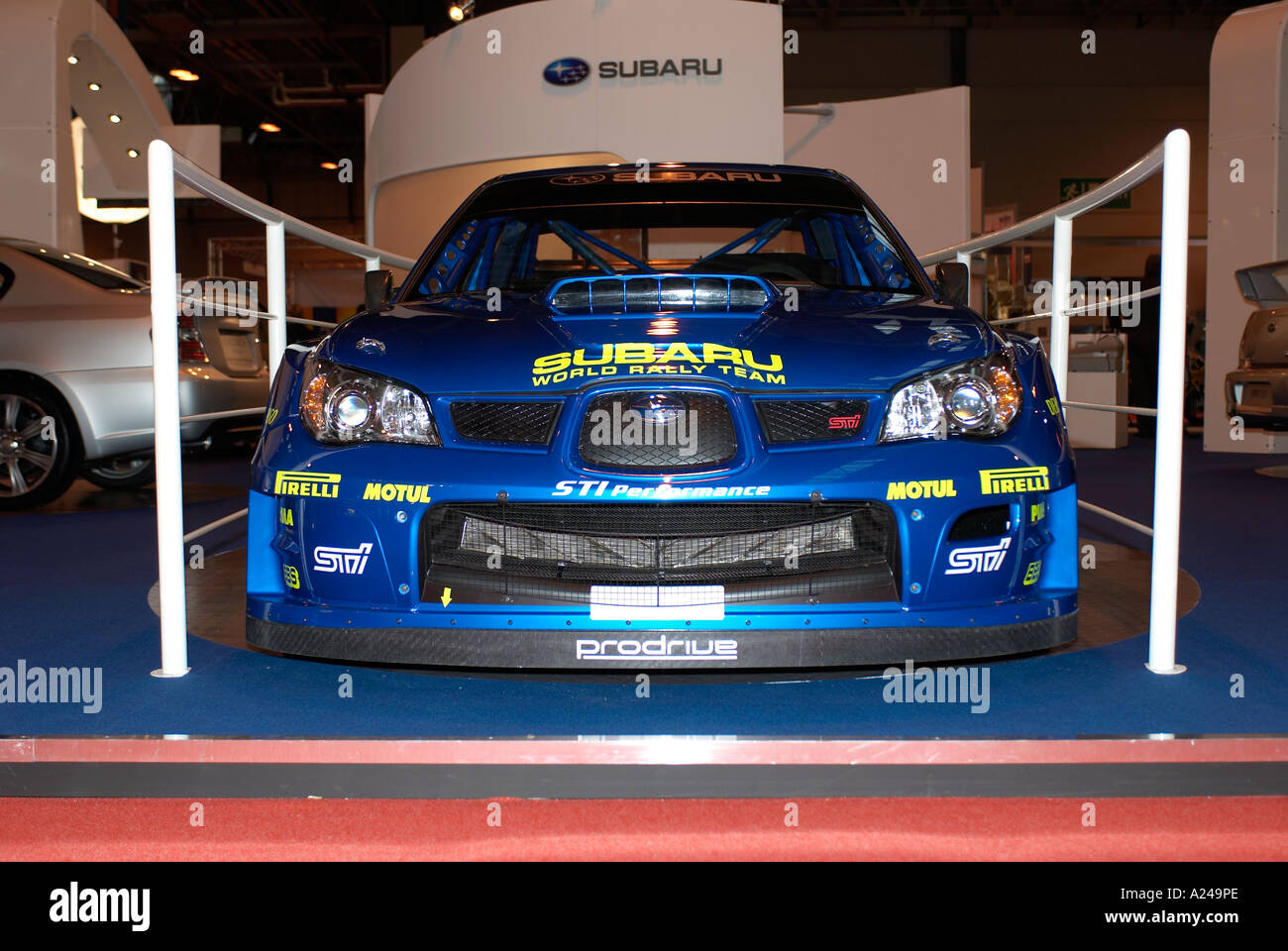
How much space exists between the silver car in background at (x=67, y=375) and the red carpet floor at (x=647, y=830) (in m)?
3.81

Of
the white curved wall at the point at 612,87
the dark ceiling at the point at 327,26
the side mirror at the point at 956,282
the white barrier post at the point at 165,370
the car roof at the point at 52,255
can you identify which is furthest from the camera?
the dark ceiling at the point at 327,26

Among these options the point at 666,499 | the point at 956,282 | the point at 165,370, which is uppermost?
the point at 956,282

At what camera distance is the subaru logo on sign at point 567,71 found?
9484 millimetres

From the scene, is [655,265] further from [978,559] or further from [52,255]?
[52,255]

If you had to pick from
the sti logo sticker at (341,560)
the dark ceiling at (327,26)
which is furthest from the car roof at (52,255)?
the dark ceiling at (327,26)

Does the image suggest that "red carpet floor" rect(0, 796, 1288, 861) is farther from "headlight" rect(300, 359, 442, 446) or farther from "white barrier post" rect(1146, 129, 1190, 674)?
"headlight" rect(300, 359, 442, 446)

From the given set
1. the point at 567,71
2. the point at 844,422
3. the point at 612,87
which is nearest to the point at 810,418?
the point at 844,422

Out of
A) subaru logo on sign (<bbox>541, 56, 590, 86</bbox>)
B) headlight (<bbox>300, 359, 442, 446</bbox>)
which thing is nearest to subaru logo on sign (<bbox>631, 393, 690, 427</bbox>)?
headlight (<bbox>300, 359, 442, 446</bbox>)

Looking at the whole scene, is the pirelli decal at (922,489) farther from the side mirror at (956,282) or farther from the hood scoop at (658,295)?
the side mirror at (956,282)

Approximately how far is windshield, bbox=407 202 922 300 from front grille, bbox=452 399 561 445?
948 millimetres

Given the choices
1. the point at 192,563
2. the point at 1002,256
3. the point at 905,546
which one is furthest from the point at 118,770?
the point at 1002,256

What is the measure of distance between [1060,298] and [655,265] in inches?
50.7

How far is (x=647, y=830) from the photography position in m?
1.92
